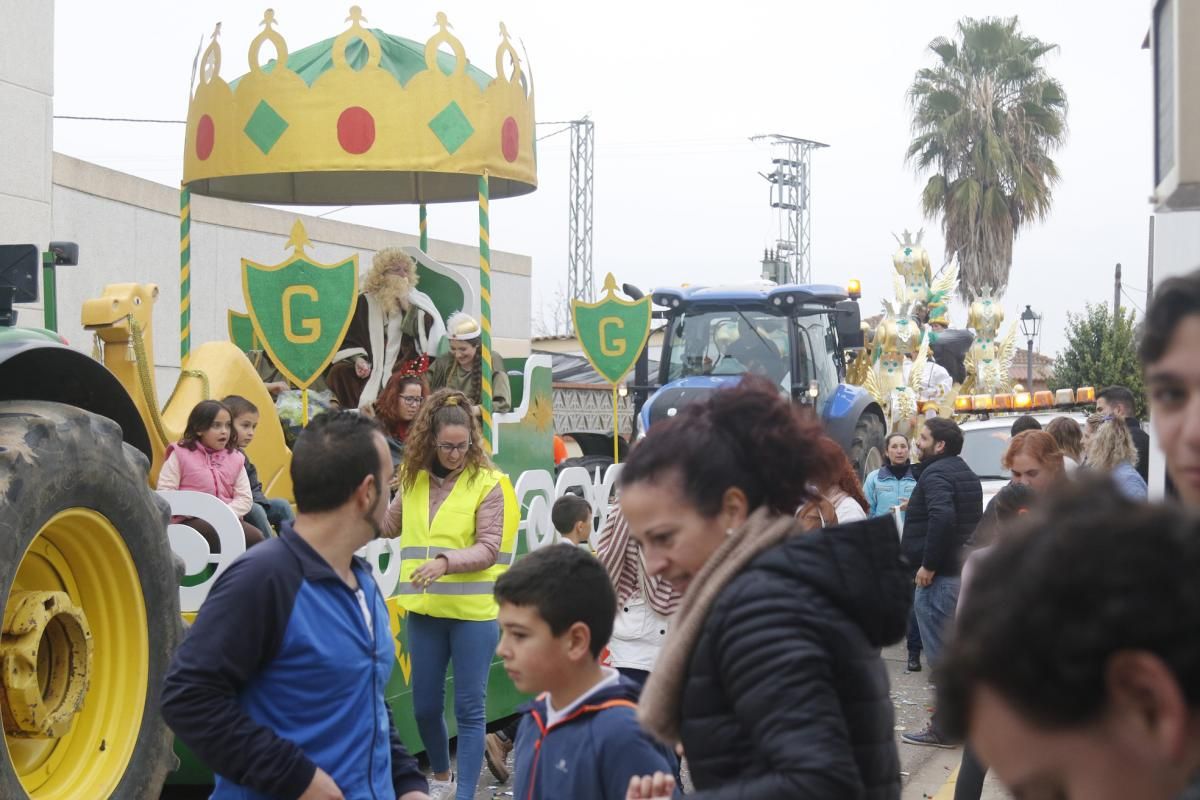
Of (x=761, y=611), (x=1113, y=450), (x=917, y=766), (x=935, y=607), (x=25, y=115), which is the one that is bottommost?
(x=917, y=766)

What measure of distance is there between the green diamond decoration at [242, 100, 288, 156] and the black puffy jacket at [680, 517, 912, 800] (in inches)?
271

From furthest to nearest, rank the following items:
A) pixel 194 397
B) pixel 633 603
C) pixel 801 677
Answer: pixel 194 397 < pixel 633 603 < pixel 801 677

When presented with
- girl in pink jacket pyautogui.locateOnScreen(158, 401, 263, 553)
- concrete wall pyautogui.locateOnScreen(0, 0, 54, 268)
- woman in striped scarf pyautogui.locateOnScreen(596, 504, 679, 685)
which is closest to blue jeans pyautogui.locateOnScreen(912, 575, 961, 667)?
woman in striped scarf pyautogui.locateOnScreen(596, 504, 679, 685)

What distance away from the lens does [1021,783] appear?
1.15 m

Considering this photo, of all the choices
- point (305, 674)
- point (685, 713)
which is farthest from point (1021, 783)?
point (305, 674)

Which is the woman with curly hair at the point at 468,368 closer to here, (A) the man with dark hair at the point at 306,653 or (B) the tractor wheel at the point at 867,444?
(A) the man with dark hair at the point at 306,653

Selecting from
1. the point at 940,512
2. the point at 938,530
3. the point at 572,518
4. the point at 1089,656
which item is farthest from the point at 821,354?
the point at 1089,656

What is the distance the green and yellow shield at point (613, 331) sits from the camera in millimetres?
11305

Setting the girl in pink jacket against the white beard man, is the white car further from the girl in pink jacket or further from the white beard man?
the girl in pink jacket

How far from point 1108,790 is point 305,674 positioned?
7.30ft

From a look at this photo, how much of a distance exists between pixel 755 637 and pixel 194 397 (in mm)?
5545

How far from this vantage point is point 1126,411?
9.00 meters

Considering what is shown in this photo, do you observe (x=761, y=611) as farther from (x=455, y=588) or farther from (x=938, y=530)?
(x=938, y=530)

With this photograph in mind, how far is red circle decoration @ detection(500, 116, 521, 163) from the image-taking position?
344 inches
